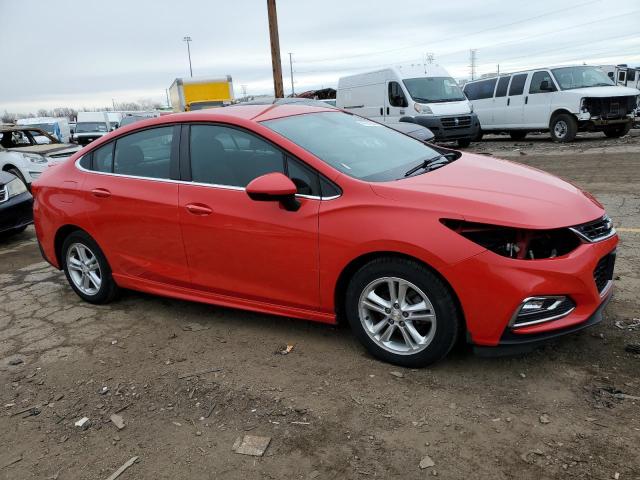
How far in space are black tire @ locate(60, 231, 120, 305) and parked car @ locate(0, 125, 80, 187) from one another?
17.1 ft

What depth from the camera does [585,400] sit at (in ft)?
9.12

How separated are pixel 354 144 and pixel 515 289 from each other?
1.57 m

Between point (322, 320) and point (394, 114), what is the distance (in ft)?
42.1

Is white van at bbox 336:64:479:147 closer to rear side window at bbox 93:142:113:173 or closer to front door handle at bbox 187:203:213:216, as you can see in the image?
rear side window at bbox 93:142:113:173

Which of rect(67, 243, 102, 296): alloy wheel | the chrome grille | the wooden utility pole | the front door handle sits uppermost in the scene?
the wooden utility pole

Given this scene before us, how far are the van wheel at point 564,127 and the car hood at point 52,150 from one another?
39.2 ft

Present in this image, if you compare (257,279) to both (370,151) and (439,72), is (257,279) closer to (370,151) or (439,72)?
(370,151)

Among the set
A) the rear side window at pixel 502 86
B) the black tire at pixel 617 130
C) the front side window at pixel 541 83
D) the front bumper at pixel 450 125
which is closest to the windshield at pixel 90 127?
the front bumper at pixel 450 125

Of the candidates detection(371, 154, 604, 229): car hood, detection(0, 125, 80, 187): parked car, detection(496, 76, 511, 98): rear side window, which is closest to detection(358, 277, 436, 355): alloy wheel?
detection(371, 154, 604, 229): car hood

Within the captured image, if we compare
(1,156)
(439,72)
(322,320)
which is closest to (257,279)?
(322,320)

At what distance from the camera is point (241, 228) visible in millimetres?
3537

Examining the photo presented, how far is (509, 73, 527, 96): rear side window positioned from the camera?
597 inches

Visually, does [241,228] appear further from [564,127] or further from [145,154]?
[564,127]

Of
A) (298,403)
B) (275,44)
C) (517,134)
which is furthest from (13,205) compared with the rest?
(517,134)
